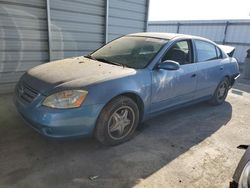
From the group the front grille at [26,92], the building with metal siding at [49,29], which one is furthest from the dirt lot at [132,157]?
the building with metal siding at [49,29]

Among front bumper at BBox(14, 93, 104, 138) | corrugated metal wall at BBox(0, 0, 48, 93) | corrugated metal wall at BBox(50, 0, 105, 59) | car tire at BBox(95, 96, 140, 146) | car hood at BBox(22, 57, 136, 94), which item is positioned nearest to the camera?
front bumper at BBox(14, 93, 104, 138)

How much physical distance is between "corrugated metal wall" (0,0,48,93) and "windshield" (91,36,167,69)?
2.14 m

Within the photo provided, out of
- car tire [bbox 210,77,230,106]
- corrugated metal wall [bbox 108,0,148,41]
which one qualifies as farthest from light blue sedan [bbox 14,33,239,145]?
corrugated metal wall [bbox 108,0,148,41]

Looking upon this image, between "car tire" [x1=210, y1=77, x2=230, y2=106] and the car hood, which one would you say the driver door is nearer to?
the car hood

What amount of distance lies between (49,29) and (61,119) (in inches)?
145

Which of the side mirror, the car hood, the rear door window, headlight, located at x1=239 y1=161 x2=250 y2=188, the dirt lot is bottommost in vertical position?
the dirt lot

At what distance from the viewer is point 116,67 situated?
3.64 m

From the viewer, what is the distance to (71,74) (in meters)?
3.34

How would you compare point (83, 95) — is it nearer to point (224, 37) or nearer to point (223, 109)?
point (223, 109)

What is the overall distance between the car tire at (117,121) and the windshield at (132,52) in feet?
2.14

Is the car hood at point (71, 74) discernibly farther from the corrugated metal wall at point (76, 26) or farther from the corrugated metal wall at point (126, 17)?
the corrugated metal wall at point (126, 17)

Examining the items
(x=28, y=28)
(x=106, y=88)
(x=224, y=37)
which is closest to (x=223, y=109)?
(x=106, y=88)

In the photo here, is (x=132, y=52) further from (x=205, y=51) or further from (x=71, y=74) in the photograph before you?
(x=205, y=51)

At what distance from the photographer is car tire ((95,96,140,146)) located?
3.23m
